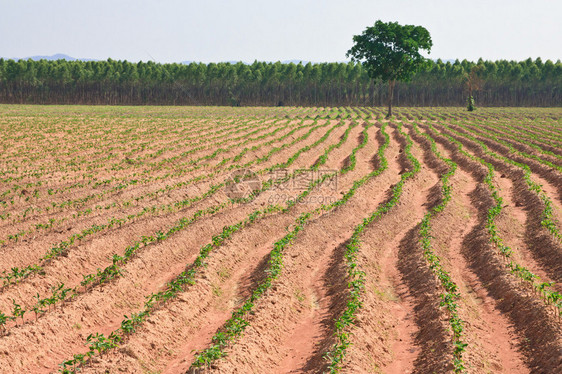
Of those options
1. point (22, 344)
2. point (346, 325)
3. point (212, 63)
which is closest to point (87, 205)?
point (22, 344)

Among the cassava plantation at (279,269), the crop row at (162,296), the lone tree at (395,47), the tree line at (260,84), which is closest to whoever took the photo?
the crop row at (162,296)

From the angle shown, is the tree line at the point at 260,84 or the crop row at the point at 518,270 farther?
the tree line at the point at 260,84

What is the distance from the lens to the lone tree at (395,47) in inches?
2418

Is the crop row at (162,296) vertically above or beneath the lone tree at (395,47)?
beneath

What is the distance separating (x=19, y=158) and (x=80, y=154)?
3.42 m

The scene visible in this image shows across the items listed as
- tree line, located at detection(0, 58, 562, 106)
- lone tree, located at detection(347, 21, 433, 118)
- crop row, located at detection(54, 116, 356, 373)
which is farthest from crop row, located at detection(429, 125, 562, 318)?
tree line, located at detection(0, 58, 562, 106)

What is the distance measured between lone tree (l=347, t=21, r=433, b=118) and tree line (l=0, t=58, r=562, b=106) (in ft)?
175

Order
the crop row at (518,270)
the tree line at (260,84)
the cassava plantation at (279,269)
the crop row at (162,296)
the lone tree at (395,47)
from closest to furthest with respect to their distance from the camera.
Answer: the crop row at (162,296) < the cassava plantation at (279,269) < the crop row at (518,270) < the lone tree at (395,47) < the tree line at (260,84)

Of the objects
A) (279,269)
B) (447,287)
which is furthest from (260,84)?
(447,287)

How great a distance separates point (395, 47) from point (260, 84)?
67.6 meters

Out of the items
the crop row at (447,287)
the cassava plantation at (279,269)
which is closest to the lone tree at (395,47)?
the cassava plantation at (279,269)

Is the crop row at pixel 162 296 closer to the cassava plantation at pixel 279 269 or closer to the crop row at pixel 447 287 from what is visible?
the cassava plantation at pixel 279 269

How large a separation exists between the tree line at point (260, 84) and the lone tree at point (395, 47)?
2102 inches

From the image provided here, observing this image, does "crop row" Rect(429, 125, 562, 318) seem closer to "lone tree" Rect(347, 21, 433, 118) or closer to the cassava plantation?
the cassava plantation
